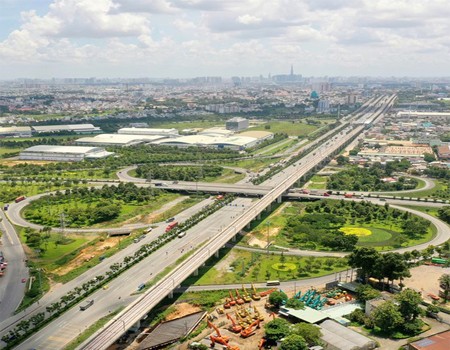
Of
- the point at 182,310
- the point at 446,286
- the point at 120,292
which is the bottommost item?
the point at 182,310

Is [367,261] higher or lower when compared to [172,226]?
higher

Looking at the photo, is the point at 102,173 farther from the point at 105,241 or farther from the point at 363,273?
the point at 363,273

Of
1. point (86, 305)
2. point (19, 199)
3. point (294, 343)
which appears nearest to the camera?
point (294, 343)

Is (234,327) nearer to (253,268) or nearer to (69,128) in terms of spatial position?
(253,268)

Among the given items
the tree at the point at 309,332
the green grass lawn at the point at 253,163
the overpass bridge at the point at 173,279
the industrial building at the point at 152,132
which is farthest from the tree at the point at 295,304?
the industrial building at the point at 152,132

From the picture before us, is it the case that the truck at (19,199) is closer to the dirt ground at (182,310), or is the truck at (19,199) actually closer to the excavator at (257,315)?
the dirt ground at (182,310)

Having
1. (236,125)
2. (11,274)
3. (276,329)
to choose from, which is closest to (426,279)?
(276,329)

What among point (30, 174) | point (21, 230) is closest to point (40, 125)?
point (30, 174)
